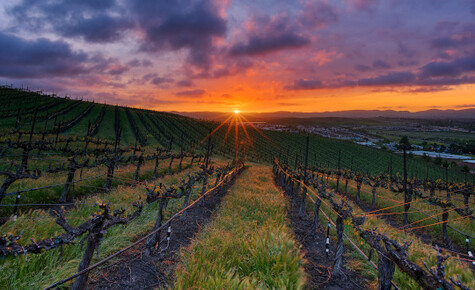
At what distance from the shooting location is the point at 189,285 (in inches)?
220

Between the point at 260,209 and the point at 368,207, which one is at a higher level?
the point at 260,209

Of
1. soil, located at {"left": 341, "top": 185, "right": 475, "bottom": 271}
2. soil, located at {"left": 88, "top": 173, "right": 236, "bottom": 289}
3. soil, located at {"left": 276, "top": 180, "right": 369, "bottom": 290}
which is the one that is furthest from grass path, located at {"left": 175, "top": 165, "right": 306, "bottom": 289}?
soil, located at {"left": 341, "top": 185, "right": 475, "bottom": 271}

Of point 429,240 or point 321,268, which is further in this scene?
point 429,240

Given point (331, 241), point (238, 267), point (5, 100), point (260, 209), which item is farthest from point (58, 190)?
point (5, 100)

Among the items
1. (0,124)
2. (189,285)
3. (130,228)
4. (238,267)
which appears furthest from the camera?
(0,124)

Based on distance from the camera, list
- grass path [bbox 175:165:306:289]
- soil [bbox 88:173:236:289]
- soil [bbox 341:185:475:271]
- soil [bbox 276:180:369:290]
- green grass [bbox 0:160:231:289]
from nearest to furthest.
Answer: grass path [bbox 175:165:306:289] < green grass [bbox 0:160:231:289] < soil [bbox 88:173:236:289] < soil [bbox 276:180:369:290] < soil [bbox 341:185:475:271]

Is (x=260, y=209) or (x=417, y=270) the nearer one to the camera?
(x=417, y=270)

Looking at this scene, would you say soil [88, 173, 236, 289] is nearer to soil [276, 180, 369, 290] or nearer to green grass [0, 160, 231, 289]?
green grass [0, 160, 231, 289]

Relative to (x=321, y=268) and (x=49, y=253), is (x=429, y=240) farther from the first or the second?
(x=49, y=253)

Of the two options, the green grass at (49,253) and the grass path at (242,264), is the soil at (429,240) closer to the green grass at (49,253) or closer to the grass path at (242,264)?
the grass path at (242,264)

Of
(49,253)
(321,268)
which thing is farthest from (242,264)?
(49,253)

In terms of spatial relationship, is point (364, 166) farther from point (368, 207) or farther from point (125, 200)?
point (125, 200)

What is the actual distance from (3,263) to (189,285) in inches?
216

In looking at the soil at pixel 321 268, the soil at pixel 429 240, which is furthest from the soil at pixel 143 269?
the soil at pixel 429 240
